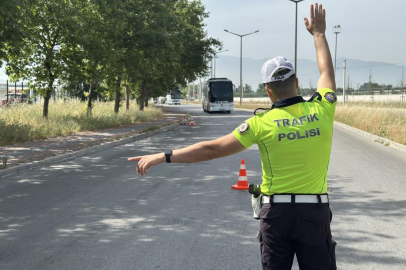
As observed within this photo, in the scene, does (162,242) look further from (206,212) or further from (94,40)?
(94,40)

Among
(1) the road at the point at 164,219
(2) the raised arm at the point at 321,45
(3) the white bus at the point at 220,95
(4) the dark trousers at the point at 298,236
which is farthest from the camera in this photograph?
(3) the white bus at the point at 220,95

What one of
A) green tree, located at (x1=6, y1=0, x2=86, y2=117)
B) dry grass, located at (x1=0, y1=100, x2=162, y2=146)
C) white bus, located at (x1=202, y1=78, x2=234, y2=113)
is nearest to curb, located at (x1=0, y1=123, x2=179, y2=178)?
dry grass, located at (x1=0, y1=100, x2=162, y2=146)

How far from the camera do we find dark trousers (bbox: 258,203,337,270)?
→ 106 inches

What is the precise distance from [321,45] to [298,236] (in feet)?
4.30

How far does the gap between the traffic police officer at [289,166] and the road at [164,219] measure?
82.6 inches

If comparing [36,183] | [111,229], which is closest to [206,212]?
[111,229]

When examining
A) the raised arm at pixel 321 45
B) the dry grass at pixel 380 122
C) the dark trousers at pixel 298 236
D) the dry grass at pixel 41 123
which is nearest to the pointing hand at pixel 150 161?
the dark trousers at pixel 298 236

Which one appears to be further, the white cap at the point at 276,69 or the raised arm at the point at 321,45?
the raised arm at the point at 321,45

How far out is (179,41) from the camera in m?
29.9

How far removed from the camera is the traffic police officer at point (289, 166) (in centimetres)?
270

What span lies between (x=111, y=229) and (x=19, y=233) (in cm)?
111

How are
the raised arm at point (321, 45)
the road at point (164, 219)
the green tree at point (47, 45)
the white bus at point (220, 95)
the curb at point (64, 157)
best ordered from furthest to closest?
the white bus at point (220, 95) < the green tree at point (47, 45) < the curb at point (64, 157) < the road at point (164, 219) < the raised arm at point (321, 45)

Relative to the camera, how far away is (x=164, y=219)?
661cm

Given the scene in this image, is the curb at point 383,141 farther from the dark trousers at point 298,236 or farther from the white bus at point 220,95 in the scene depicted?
the white bus at point 220,95
